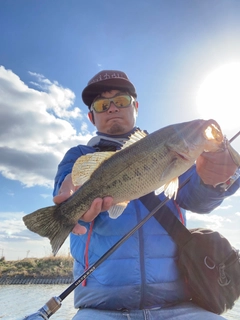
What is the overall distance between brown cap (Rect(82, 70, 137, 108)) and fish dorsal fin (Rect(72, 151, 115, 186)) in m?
2.22

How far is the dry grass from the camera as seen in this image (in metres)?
18.9

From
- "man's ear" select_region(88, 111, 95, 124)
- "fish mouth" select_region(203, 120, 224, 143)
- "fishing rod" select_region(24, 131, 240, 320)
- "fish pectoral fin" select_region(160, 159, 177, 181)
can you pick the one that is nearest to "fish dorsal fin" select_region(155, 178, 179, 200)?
"fish pectoral fin" select_region(160, 159, 177, 181)

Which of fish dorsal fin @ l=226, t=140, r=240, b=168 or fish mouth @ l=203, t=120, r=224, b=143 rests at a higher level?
fish mouth @ l=203, t=120, r=224, b=143

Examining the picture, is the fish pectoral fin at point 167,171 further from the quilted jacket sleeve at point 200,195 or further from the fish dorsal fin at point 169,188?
the quilted jacket sleeve at point 200,195

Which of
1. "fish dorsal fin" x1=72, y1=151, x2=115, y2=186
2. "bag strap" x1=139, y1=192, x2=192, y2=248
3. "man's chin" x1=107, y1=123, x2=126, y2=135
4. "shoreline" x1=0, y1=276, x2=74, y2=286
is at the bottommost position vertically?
"shoreline" x1=0, y1=276, x2=74, y2=286

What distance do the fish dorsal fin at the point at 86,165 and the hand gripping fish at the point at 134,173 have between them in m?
0.05

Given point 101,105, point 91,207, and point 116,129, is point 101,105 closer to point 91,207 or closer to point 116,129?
point 116,129

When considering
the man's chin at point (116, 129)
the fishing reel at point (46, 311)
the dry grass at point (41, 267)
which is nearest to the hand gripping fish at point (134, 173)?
the fishing reel at point (46, 311)

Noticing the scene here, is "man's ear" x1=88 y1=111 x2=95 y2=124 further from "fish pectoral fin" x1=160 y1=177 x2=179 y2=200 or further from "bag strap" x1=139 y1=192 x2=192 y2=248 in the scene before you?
"fish pectoral fin" x1=160 y1=177 x2=179 y2=200

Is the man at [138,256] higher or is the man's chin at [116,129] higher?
the man's chin at [116,129]

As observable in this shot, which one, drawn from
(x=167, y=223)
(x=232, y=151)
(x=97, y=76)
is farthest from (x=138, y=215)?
(x=97, y=76)

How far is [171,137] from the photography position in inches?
127

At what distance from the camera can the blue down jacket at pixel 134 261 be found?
3.37 metres

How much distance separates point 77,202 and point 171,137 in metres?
1.25
